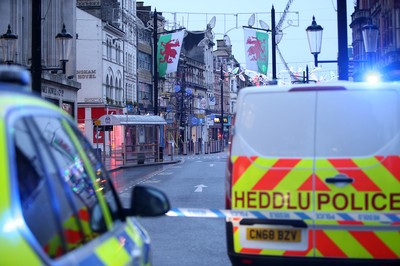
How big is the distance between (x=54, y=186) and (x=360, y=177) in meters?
3.86

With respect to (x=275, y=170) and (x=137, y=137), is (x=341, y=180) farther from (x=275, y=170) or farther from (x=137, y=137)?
(x=137, y=137)

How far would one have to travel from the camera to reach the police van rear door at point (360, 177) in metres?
5.87

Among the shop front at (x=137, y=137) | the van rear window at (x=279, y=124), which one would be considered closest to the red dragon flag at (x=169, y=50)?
the shop front at (x=137, y=137)

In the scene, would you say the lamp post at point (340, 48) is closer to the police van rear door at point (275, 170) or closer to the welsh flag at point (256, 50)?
the police van rear door at point (275, 170)

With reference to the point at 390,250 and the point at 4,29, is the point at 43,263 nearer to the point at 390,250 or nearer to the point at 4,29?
the point at 390,250

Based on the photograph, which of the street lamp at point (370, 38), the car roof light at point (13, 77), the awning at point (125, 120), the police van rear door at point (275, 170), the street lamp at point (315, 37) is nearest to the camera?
the car roof light at point (13, 77)

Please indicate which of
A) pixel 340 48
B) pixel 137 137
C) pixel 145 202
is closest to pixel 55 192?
pixel 145 202

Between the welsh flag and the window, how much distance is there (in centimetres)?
2598

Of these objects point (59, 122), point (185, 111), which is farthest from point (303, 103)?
point (185, 111)

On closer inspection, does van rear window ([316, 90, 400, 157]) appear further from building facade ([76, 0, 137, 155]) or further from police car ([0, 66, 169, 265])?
building facade ([76, 0, 137, 155])

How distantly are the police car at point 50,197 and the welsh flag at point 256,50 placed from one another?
25756 mm

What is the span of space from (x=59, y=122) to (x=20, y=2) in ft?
96.9

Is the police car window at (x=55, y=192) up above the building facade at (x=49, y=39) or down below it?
below

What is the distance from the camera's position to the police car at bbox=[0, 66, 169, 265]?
2.12 meters
